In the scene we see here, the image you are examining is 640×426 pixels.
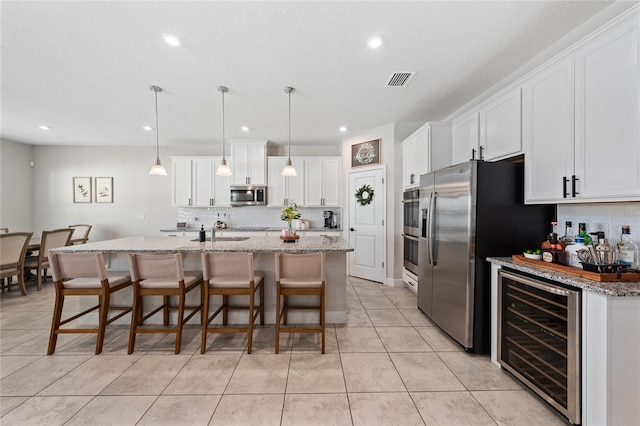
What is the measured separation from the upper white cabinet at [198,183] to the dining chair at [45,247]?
5.84ft

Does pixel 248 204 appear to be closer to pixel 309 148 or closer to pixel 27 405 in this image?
pixel 309 148

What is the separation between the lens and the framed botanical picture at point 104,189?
225 inches

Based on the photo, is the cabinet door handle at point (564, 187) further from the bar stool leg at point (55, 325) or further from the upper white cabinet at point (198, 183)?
the upper white cabinet at point (198, 183)

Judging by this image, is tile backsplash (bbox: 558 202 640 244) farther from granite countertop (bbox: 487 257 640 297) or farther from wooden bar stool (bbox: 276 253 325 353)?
wooden bar stool (bbox: 276 253 325 353)

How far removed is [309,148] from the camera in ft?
19.2

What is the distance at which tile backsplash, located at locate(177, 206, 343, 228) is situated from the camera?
18.8 feet

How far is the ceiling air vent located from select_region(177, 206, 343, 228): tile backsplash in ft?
10.5

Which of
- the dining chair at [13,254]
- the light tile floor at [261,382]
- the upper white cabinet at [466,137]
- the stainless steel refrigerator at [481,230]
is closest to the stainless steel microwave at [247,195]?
the light tile floor at [261,382]

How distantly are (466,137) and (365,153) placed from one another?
6.33 feet

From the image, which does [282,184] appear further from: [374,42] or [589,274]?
[589,274]

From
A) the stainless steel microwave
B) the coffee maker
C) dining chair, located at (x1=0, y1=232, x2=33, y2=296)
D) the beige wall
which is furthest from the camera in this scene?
the coffee maker

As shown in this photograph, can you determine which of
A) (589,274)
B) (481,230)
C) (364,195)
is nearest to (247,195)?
(364,195)

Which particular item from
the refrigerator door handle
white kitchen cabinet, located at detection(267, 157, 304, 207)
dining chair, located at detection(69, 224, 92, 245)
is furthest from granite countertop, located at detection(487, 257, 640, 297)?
dining chair, located at detection(69, 224, 92, 245)

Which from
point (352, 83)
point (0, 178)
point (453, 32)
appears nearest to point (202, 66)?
point (352, 83)
